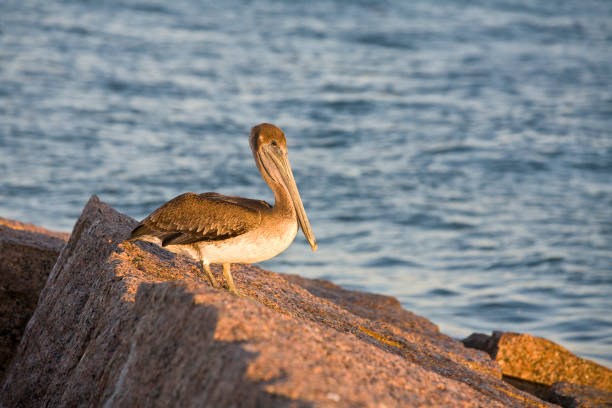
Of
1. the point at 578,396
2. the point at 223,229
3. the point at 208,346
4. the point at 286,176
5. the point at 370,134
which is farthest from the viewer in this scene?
the point at 370,134

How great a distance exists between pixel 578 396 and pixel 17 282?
4.59 m

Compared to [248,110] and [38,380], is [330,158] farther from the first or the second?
[38,380]

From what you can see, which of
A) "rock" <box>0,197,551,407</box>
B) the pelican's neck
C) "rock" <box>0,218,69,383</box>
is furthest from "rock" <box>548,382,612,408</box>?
"rock" <box>0,218,69,383</box>

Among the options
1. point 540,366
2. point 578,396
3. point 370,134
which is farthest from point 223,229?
point 370,134

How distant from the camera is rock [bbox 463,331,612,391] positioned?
289 inches

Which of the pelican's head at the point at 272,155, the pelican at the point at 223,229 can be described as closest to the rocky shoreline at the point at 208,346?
the pelican at the point at 223,229

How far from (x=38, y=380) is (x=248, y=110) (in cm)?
1339

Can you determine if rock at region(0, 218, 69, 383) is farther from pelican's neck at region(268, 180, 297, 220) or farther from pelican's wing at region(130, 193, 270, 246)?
pelican's neck at region(268, 180, 297, 220)

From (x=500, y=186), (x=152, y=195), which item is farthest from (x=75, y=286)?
(x=500, y=186)

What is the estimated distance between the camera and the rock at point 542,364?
24.0ft

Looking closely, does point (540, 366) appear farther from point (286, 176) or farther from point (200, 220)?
point (200, 220)

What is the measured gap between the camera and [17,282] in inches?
242

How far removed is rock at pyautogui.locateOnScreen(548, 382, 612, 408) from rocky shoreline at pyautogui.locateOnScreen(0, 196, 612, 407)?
1cm

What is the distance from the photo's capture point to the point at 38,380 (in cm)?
462
